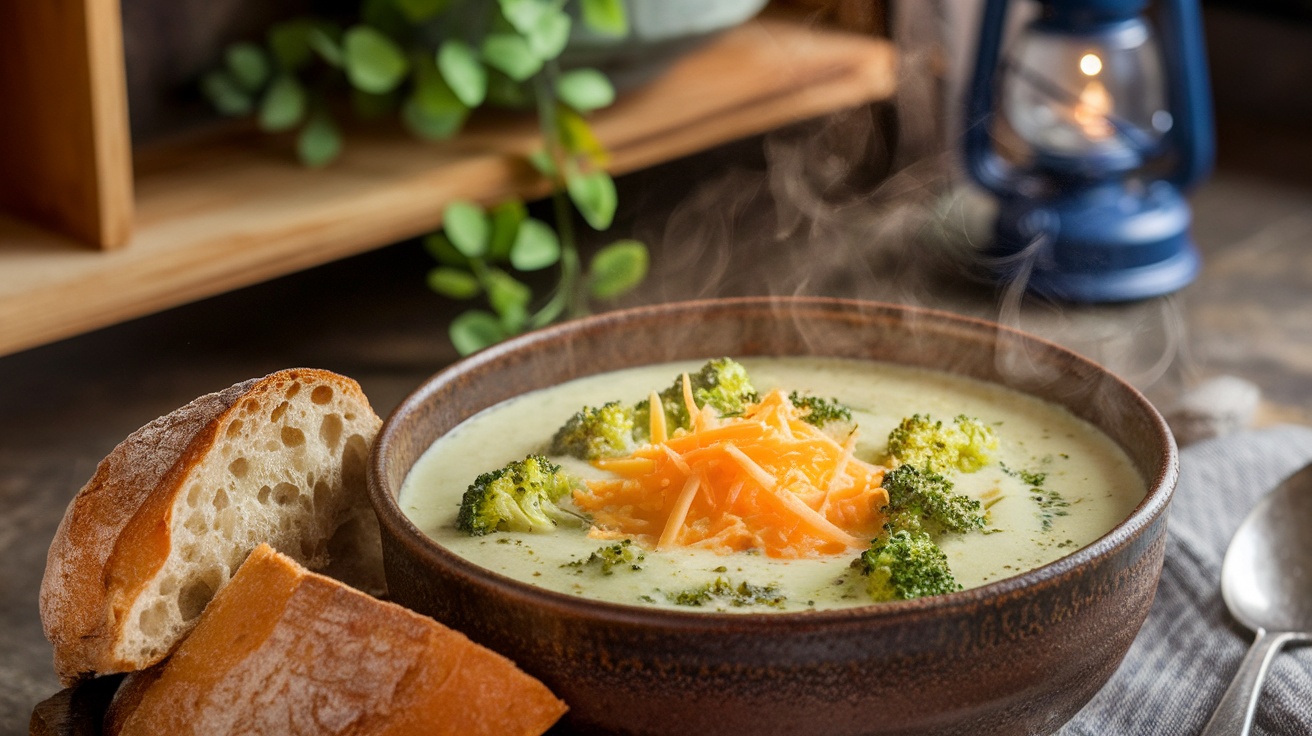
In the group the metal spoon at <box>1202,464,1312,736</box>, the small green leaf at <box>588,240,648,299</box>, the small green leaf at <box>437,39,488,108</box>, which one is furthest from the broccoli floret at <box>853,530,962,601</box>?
the small green leaf at <box>437,39,488,108</box>

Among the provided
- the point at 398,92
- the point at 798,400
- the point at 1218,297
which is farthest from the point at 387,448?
the point at 1218,297

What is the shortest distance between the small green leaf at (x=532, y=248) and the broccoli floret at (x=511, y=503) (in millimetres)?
1229

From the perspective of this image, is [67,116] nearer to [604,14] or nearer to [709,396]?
[604,14]

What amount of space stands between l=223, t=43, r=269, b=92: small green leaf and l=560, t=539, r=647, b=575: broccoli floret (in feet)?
6.93

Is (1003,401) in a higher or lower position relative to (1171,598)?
higher

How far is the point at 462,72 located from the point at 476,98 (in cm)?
6

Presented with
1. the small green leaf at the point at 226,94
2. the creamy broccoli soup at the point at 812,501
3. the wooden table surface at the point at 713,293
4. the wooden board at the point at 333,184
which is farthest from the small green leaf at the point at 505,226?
the creamy broccoli soup at the point at 812,501

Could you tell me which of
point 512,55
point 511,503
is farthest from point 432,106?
point 511,503

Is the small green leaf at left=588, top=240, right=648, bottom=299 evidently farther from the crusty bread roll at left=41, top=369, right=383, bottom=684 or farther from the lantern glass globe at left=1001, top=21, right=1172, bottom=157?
the lantern glass globe at left=1001, top=21, right=1172, bottom=157

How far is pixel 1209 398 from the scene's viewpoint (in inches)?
107

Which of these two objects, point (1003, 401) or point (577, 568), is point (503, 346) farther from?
point (1003, 401)

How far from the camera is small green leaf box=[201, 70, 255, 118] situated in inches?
130

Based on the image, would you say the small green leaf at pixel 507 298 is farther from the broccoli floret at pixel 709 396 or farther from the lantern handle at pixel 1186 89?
the lantern handle at pixel 1186 89

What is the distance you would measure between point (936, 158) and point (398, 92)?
1896 mm
